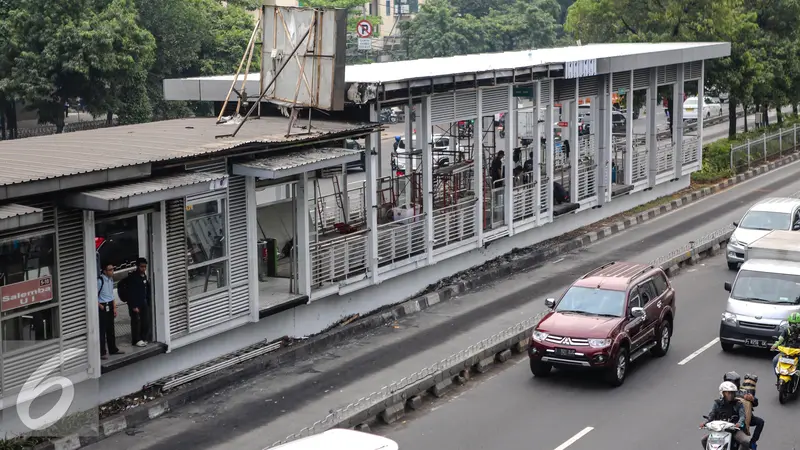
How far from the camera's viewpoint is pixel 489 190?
2641cm

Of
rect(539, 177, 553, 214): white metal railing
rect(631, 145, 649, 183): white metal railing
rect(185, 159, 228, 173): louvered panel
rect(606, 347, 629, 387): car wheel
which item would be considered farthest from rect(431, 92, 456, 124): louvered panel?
rect(631, 145, 649, 183): white metal railing

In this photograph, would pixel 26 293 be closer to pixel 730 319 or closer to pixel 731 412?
pixel 731 412

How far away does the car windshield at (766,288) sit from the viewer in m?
18.8

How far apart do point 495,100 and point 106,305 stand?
40.0 ft

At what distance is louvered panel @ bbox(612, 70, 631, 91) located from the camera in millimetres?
31406

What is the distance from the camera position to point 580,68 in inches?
1105

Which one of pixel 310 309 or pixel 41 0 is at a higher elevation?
pixel 41 0

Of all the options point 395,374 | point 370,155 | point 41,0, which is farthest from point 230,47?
point 395,374

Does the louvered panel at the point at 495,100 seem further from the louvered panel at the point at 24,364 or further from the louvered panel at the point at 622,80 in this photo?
the louvered panel at the point at 24,364

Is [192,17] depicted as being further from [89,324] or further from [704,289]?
[89,324]

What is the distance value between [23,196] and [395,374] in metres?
6.84

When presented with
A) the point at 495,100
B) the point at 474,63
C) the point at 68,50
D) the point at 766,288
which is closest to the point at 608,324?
the point at 766,288

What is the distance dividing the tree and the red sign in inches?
1206

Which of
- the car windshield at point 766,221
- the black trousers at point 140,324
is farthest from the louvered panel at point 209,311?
the car windshield at point 766,221
